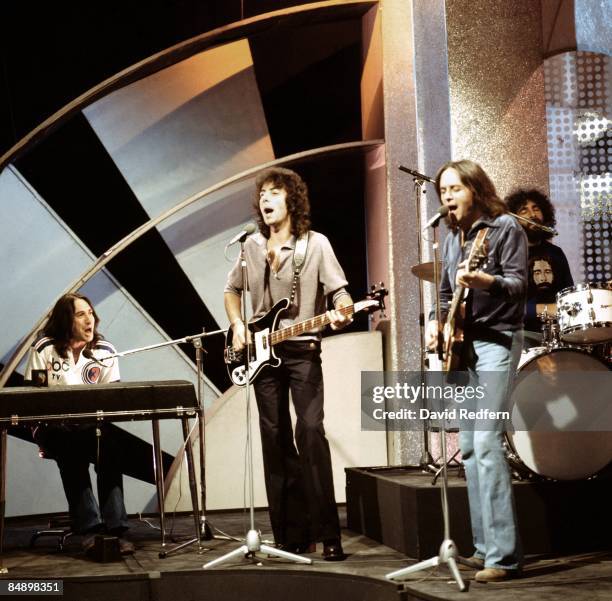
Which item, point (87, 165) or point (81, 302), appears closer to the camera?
point (81, 302)

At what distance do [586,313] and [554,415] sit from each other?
0.57 m

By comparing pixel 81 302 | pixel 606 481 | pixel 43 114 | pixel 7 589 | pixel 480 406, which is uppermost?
pixel 43 114

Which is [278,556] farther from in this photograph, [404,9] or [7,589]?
[404,9]

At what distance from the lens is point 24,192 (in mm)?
6977

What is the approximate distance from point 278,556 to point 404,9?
14.7 ft

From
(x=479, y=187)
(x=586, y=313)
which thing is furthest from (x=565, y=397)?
(x=479, y=187)

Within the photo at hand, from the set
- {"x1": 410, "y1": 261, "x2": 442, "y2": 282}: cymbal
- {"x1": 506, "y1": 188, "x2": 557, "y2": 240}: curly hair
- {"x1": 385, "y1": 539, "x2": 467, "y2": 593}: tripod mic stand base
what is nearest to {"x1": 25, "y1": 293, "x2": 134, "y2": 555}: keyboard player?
{"x1": 385, "y1": 539, "x2": 467, "y2": 593}: tripod mic stand base

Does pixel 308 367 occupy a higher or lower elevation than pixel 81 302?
lower

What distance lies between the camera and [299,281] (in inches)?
187

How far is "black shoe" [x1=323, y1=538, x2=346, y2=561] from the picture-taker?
14.6 feet

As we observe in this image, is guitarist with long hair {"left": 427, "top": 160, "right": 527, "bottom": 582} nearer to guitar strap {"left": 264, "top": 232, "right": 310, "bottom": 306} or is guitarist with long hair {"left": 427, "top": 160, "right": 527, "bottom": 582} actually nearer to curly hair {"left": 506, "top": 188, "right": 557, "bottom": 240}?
guitar strap {"left": 264, "top": 232, "right": 310, "bottom": 306}

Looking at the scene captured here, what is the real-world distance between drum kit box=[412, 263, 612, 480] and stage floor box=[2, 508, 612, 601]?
48 centimetres

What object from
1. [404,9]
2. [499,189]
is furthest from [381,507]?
[404,9]

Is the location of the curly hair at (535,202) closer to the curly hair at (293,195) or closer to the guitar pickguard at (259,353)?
the curly hair at (293,195)
